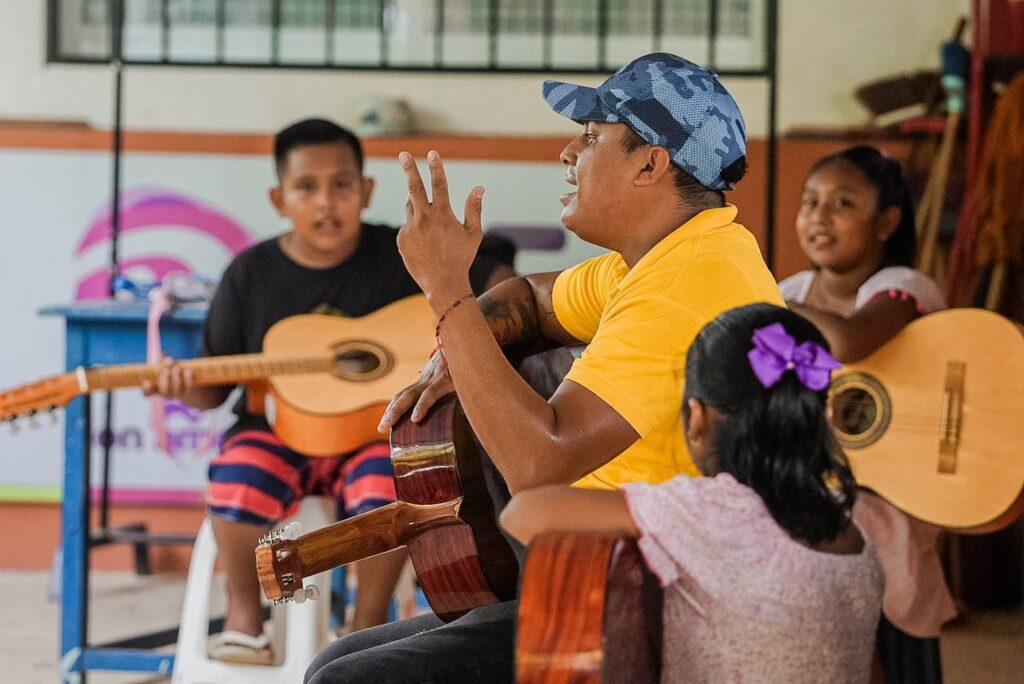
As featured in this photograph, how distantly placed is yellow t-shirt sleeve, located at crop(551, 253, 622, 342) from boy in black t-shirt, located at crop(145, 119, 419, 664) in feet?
3.90

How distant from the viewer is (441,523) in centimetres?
177

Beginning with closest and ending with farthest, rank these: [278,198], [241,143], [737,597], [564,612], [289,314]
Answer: [564,612] < [737,597] < [289,314] < [278,198] < [241,143]

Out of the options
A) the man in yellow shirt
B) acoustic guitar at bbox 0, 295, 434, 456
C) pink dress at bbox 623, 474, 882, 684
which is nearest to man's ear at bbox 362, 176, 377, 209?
acoustic guitar at bbox 0, 295, 434, 456

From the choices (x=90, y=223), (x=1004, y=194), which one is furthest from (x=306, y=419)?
(x=1004, y=194)

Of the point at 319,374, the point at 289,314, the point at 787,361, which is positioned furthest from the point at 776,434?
the point at 289,314

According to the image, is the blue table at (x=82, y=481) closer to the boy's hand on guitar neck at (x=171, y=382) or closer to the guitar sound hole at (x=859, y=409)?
the boy's hand on guitar neck at (x=171, y=382)

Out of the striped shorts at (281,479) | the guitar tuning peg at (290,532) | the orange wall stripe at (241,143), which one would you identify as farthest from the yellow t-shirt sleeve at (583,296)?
the orange wall stripe at (241,143)

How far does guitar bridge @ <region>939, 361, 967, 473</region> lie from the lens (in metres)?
2.95

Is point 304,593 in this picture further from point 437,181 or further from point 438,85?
point 438,85

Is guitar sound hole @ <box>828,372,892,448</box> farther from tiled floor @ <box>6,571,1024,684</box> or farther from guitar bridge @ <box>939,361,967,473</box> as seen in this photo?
tiled floor @ <box>6,571,1024,684</box>

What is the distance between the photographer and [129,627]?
4059 millimetres

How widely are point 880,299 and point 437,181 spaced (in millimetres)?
1696

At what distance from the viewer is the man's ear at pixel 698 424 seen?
153 cm

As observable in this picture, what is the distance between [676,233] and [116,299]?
2.30 metres
